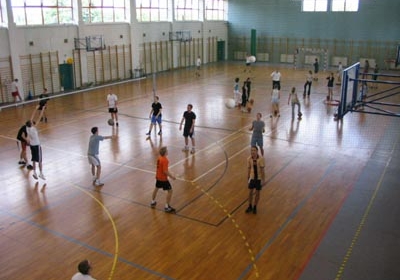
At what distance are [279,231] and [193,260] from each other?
2.28m

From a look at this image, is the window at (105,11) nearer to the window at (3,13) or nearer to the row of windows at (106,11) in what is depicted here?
the row of windows at (106,11)

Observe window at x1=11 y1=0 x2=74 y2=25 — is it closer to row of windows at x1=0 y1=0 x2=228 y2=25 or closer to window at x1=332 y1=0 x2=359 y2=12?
row of windows at x1=0 y1=0 x2=228 y2=25

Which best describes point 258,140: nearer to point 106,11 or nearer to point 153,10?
point 106,11

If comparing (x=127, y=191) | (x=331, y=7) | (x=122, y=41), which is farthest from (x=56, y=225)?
(x=331, y=7)

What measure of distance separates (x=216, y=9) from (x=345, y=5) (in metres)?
14.2

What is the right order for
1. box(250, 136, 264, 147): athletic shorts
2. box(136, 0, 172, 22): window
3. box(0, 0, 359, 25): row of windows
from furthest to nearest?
box(136, 0, 172, 22): window
box(0, 0, 359, 25): row of windows
box(250, 136, 264, 147): athletic shorts

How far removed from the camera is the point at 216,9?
45938 mm

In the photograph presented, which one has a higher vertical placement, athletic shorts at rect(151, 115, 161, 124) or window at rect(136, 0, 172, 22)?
window at rect(136, 0, 172, 22)

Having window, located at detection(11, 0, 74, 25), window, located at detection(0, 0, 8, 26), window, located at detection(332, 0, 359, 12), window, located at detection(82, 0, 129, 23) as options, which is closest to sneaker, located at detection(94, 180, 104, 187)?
window, located at detection(0, 0, 8, 26)

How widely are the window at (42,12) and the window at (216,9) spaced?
65.0 feet

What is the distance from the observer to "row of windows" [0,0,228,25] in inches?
1001

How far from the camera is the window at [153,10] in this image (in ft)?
115

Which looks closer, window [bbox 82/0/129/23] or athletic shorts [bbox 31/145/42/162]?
athletic shorts [bbox 31/145/42/162]

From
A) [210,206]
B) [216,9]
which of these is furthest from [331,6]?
[210,206]
